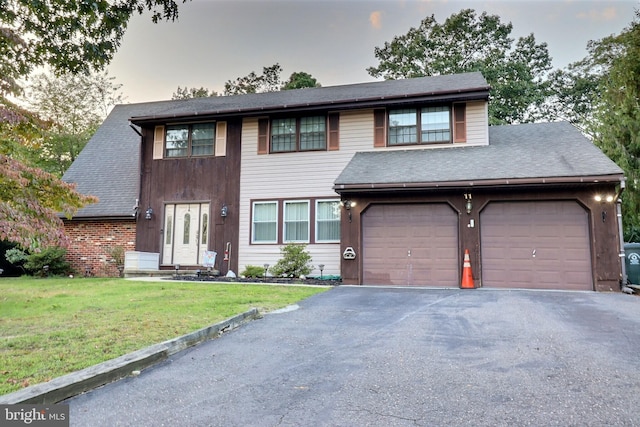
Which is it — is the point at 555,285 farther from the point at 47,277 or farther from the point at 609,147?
the point at 47,277

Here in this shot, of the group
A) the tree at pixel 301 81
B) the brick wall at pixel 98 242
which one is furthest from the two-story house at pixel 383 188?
the tree at pixel 301 81

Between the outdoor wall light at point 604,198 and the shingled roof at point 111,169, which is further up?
the shingled roof at point 111,169

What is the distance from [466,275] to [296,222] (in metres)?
5.11

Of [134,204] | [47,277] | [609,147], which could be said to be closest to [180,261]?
[134,204]

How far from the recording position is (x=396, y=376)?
3.71 meters

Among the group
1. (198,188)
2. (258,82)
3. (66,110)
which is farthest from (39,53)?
(258,82)

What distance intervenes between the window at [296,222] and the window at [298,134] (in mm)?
1800

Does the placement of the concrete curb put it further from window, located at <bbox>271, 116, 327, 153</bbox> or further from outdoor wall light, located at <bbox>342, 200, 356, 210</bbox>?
window, located at <bbox>271, 116, 327, 153</bbox>

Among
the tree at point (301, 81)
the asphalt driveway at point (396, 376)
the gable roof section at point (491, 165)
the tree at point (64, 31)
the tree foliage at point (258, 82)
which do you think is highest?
the tree foliage at point (258, 82)

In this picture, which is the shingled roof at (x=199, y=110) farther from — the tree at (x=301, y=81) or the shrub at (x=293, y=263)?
the tree at (x=301, y=81)

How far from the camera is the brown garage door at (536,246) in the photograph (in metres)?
9.81

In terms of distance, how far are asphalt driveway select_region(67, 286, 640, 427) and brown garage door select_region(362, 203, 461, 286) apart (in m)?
4.06

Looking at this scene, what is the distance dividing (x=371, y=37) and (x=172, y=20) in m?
22.5

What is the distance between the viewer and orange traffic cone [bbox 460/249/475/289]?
10.1 metres
